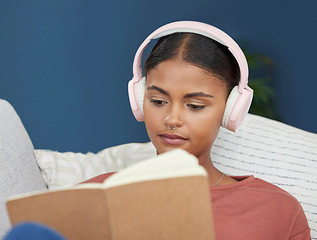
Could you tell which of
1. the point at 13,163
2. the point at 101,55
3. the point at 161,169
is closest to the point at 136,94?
the point at 13,163

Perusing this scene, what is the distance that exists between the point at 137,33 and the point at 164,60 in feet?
5.20

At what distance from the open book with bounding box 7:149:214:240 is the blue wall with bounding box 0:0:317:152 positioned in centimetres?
Result: 190

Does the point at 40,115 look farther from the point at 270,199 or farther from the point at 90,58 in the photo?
the point at 270,199

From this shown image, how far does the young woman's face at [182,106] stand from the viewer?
111 cm

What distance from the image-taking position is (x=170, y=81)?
112cm

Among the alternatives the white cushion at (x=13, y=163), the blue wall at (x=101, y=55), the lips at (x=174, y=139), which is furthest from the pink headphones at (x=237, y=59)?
the blue wall at (x=101, y=55)

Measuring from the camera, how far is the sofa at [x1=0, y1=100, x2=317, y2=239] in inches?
54.7

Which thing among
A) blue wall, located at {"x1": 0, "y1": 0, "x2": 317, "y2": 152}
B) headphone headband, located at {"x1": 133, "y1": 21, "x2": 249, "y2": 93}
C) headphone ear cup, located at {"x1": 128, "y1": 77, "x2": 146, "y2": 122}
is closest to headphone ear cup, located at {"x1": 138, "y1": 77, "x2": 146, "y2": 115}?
headphone ear cup, located at {"x1": 128, "y1": 77, "x2": 146, "y2": 122}

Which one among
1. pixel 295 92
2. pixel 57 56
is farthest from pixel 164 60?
pixel 295 92

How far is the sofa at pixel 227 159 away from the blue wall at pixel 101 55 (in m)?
0.97

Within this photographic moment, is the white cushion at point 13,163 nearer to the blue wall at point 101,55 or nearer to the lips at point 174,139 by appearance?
the lips at point 174,139

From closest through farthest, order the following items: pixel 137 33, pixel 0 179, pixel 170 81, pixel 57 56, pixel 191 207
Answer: pixel 191 207 → pixel 170 81 → pixel 0 179 → pixel 57 56 → pixel 137 33

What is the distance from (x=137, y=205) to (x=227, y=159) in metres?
0.92

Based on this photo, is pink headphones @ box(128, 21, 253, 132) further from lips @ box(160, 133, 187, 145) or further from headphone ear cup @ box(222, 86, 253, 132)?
lips @ box(160, 133, 187, 145)
